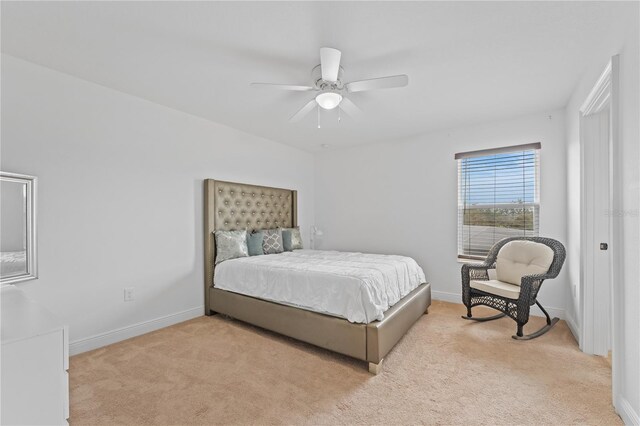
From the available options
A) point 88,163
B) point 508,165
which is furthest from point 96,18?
point 508,165

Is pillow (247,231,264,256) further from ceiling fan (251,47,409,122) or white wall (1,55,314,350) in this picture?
ceiling fan (251,47,409,122)

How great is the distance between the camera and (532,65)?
225 centimetres

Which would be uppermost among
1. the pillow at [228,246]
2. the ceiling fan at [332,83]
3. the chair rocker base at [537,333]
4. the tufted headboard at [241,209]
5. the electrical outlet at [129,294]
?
the ceiling fan at [332,83]

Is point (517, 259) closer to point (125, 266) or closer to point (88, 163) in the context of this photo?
point (125, 266)

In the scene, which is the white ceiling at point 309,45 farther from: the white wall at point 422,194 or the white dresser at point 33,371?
the white dresser at point 33,371

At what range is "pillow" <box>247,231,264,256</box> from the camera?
3639 mm

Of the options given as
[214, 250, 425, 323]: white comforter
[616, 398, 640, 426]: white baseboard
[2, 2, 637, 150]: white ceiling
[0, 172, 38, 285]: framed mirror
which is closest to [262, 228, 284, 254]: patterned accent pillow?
[214, 250, 425, 323]: white comforter

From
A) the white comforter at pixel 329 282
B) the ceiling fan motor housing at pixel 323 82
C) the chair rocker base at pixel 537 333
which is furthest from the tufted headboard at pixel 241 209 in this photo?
the chair rocker base at pixel 537 333

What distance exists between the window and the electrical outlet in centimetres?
384

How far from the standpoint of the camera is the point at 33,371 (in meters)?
1.05

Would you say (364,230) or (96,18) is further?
(364,230)

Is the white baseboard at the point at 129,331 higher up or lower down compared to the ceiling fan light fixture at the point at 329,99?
lower down

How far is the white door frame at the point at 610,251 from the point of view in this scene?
166cm

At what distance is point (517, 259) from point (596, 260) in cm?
78
